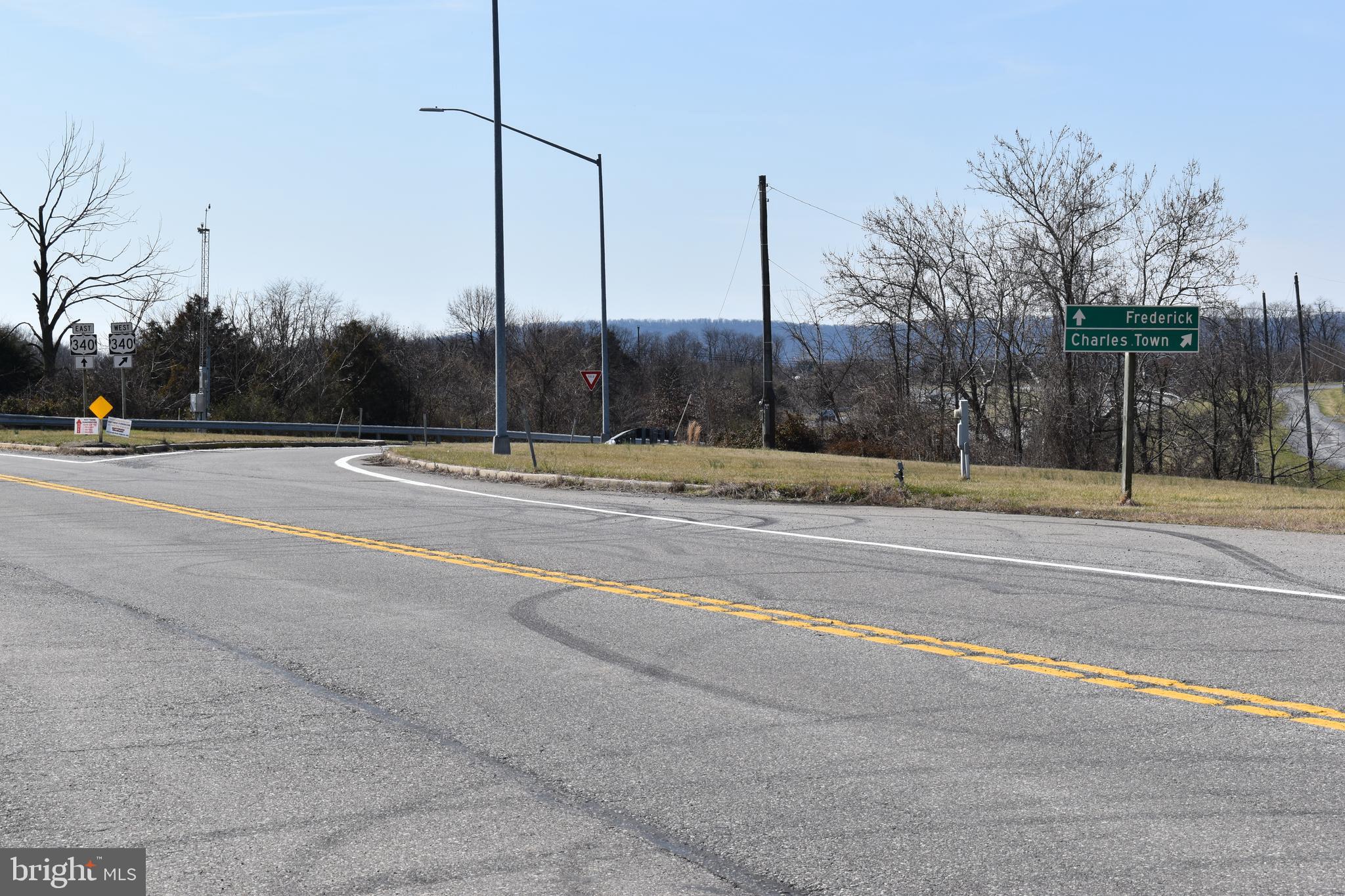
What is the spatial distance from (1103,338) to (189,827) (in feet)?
46.4

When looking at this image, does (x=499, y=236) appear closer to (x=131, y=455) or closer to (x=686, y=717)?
(x=131, y=455)

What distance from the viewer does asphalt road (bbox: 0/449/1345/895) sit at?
4.21 meters

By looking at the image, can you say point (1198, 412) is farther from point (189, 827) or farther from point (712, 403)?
point (189, 827)

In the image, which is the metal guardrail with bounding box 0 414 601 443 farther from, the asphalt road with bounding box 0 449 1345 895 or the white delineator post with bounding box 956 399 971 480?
the asphalt road with bounding box 0 449 1345 895

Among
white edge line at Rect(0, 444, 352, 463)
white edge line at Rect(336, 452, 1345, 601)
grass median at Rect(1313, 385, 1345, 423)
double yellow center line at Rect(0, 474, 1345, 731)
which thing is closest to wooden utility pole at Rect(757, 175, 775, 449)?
white edge line at Rect(0, 444, 352, 463)

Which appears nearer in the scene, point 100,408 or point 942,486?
point 942,486

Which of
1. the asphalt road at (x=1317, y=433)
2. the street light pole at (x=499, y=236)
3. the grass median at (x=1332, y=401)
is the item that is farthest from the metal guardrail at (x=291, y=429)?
the grass median at (x=1332, y=401)

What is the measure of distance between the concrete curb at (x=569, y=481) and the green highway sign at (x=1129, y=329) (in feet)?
20.0

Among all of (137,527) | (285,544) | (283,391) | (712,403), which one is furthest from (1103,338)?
(283,391)

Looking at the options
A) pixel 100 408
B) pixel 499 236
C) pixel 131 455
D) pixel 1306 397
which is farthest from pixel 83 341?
pixel 1306 397

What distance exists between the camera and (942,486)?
61.7 feet

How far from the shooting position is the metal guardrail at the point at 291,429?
40969mm

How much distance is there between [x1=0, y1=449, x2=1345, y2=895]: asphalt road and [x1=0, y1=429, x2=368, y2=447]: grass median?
22662 mm

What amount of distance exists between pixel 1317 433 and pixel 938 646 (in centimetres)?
7028
